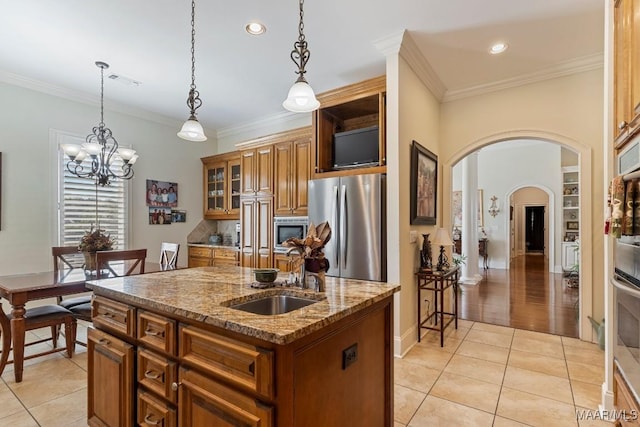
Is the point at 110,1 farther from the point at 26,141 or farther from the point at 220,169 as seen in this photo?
the point at 220,169

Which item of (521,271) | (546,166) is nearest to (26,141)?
(521,271)

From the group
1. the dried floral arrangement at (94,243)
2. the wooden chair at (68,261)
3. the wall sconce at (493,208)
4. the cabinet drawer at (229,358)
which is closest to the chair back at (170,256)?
the dried floral arrangement at (94,243)

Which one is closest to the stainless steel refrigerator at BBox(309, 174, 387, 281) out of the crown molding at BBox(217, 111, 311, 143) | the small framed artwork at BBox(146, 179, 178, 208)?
the crown molding at BBox(217, 111, 311, 143)

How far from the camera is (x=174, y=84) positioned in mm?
4035

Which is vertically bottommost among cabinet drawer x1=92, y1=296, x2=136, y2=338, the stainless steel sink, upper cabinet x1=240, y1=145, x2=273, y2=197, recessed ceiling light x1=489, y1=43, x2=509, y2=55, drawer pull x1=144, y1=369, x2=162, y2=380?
drawer pull x1=144, y1=369, x2=162, y2=380

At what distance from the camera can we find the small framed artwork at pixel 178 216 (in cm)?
538

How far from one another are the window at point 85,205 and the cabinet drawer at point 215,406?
3.95 metres

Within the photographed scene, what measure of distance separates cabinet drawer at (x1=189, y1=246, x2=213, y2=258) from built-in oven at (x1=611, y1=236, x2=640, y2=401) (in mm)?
4910

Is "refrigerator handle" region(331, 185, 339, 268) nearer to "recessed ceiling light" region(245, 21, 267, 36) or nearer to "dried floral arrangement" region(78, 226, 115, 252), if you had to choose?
"recessed ceiling light" region(245, 21, 267, 36)

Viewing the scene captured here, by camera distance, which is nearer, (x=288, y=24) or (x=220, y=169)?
(x=288, y=24)

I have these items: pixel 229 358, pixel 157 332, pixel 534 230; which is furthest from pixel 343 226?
pixel 534 230

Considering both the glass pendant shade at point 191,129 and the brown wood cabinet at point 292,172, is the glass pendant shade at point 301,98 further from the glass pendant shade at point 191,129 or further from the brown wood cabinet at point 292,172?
the brown wood cabinet at point 292,172

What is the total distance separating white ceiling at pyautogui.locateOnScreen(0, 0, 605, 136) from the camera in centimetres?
257

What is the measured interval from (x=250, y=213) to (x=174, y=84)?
1.98 meters
